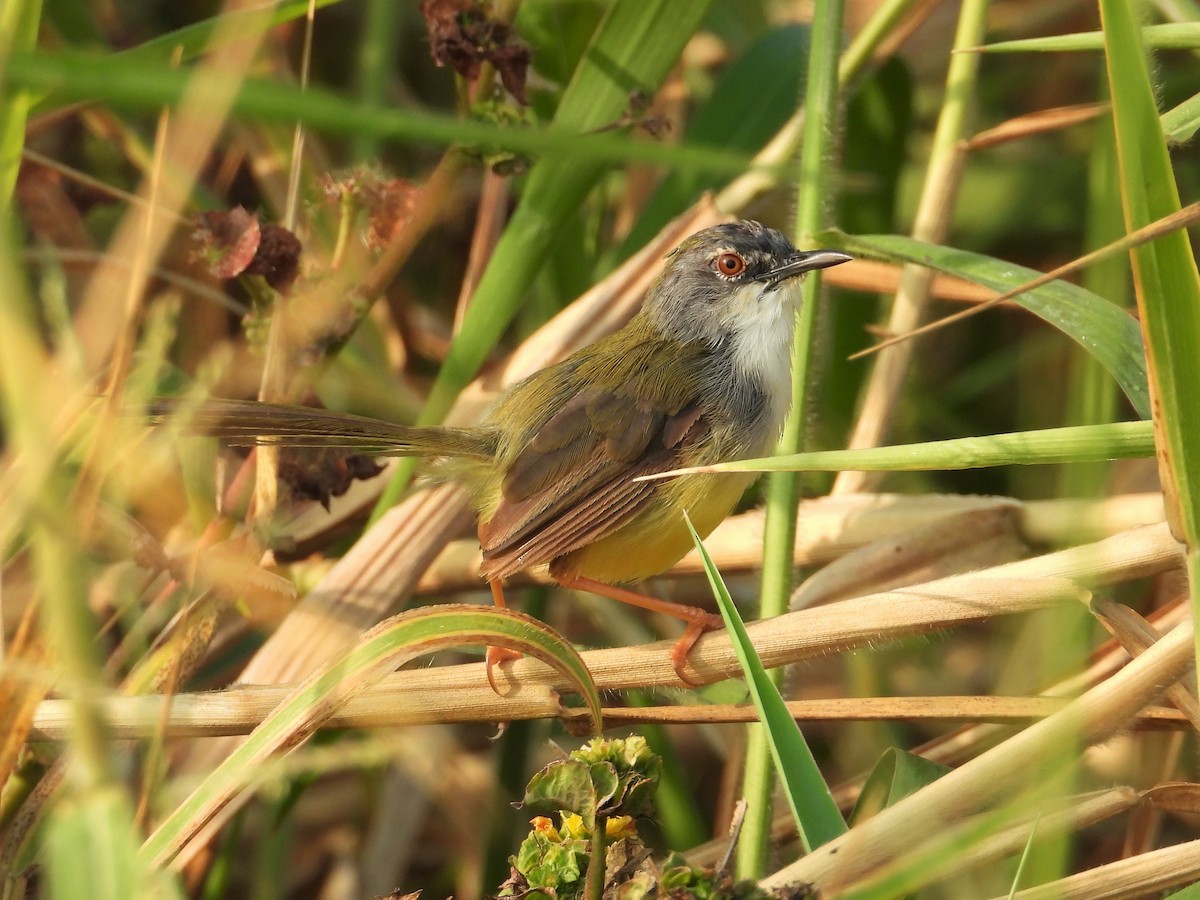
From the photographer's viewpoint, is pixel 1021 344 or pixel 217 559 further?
pixel 1021 344

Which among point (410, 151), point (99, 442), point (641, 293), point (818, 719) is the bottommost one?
point (818, 719)

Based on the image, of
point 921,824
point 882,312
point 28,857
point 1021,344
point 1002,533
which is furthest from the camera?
point 1021,344

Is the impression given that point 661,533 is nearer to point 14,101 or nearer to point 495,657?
point 495,657

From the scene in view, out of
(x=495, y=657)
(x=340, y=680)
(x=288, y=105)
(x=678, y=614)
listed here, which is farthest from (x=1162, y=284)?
(x=678, y=614)

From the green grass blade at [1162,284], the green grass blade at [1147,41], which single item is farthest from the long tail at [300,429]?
the green grass blade at [1162,284]

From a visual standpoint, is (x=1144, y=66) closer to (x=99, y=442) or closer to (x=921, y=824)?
(x=921, y=824)

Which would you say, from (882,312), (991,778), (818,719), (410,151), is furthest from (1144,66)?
(410,151)
